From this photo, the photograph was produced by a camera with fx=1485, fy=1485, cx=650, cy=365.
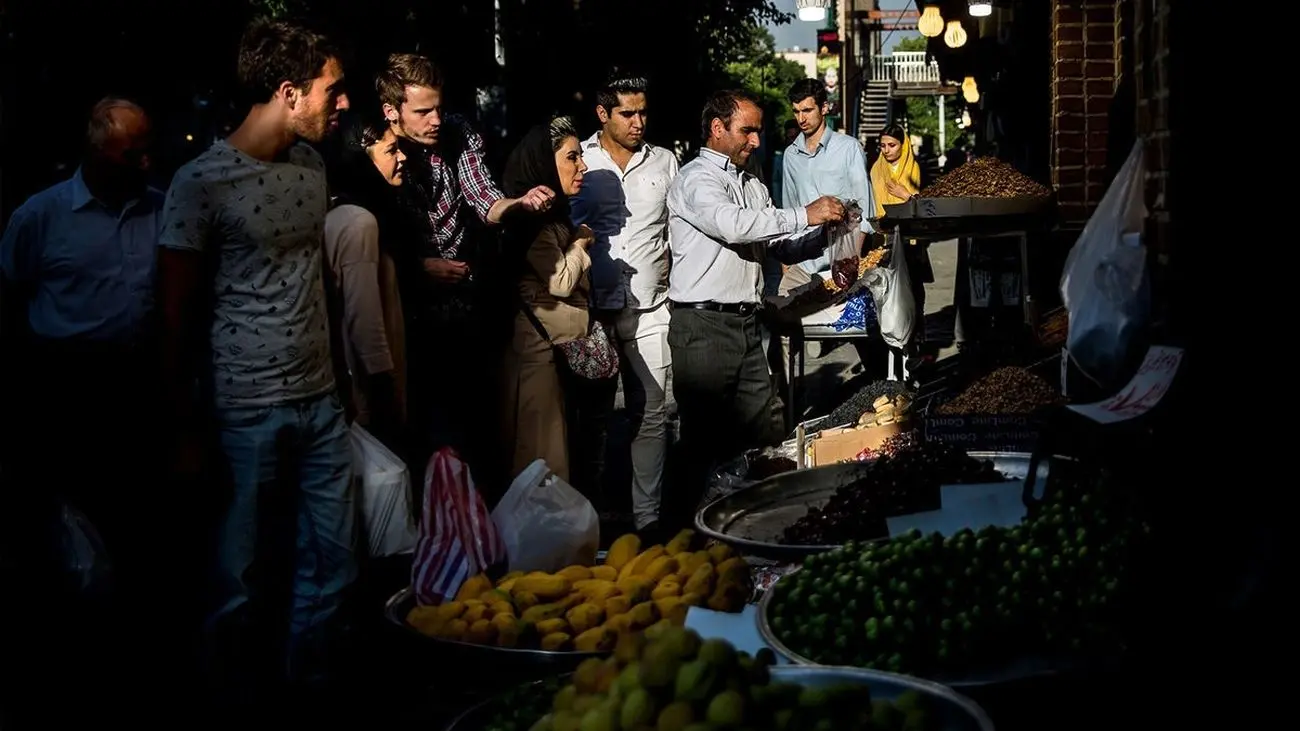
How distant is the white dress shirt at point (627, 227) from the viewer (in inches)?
298

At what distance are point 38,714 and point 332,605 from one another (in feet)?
3.61

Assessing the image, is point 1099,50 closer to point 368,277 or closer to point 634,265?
point 634,265

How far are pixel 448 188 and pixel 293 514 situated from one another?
194 centimetres

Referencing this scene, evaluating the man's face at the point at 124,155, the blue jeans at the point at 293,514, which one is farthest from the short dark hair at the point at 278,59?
the man's face at the point at 124,155

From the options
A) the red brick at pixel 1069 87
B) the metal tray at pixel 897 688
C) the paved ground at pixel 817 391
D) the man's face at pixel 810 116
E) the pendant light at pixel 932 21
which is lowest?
the paved ground at pixel 817 391

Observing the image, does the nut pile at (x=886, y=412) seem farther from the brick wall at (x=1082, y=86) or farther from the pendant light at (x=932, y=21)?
the pendant light at (x=932, y=21)

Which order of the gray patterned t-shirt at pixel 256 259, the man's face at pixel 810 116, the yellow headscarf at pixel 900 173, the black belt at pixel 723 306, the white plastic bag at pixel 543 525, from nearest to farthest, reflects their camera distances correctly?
the white plastic bag at pixel 543 525 → the gray patterned t-shirt at pixel 256 259 → the black belt at pixel 723 306 → the man's face at pixel 810 116 → the yellow headscarf at pixel 900 173

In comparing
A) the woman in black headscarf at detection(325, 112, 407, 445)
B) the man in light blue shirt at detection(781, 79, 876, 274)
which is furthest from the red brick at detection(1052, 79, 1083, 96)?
the woman in black headscarf at detection(325, 112, 407, 445)

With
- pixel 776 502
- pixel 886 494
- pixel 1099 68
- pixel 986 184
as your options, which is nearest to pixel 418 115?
pixel 776 502

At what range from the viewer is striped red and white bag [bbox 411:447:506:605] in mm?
4328

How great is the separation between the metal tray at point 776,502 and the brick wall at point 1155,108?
27.8 inches

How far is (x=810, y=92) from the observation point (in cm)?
1062

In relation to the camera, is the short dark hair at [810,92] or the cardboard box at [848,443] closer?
the cardboard box at [848,443]

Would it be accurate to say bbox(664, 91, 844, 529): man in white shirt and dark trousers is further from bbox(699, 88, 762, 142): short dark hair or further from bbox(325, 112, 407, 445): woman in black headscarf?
bbox(325, 112, 407, 445): woman in black headscarf
